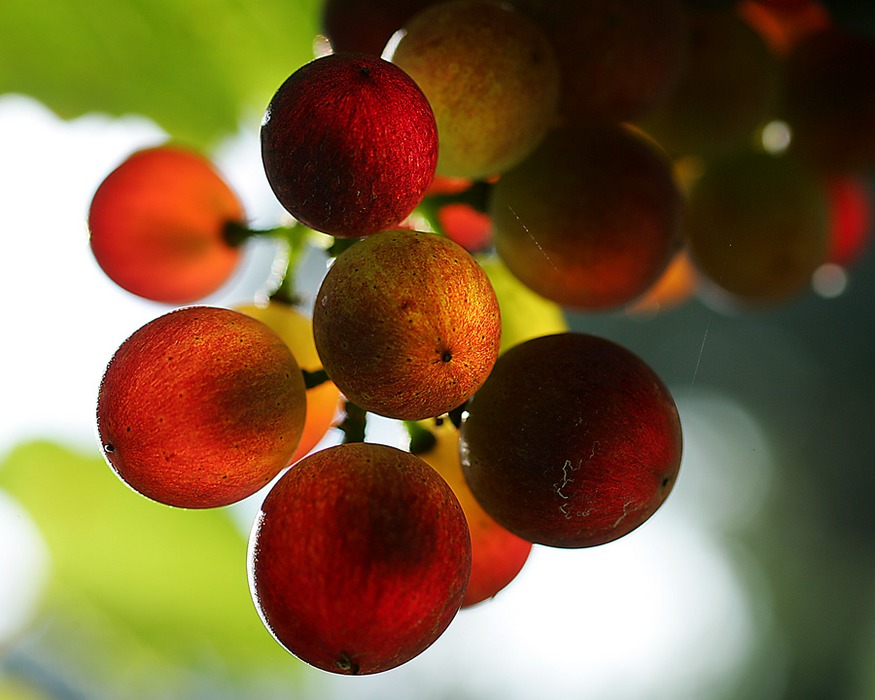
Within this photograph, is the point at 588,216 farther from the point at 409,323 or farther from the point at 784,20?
the point at 784,20

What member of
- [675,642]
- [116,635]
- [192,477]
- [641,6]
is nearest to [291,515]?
[192,477]

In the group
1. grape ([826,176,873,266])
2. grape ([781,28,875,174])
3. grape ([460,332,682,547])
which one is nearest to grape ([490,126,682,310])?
grape ([460,332,682,547])

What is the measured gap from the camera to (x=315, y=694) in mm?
1106

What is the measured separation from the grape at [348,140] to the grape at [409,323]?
1.0 inches

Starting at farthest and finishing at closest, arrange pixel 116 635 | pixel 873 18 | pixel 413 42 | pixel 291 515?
pixel 116 635, pixel 873 18, pixel 413 42, pixel 291 515

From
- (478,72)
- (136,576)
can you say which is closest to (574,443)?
(478,72)

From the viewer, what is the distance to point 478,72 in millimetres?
515

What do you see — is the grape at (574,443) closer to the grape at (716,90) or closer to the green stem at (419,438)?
the green stem at (419,438)

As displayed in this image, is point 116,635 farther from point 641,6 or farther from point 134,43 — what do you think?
point 641,6

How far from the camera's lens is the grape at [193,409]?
0.42 m

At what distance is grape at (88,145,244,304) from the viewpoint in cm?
59

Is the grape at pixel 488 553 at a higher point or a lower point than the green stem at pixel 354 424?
lower

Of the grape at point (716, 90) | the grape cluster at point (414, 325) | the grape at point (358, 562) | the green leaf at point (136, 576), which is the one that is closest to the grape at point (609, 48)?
the grape cluster at point (414, 325)

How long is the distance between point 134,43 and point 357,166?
0.54m
